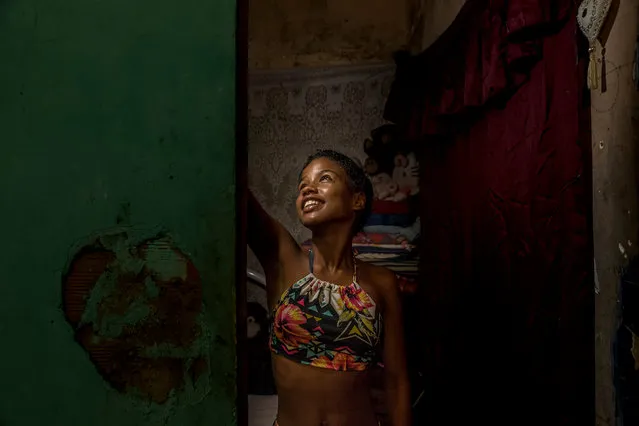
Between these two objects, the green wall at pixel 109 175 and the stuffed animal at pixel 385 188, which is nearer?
→ the green wall at pixel 109 175

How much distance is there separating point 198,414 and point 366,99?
212cm

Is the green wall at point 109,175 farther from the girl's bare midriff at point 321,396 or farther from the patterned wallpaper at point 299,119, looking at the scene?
the patterned wallpaper at point 299,119

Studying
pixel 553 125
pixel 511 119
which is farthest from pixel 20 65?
pixel 511 119

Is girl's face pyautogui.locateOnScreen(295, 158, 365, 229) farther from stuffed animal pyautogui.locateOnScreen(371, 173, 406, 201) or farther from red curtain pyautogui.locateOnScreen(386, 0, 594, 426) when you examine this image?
stuffed animal pyautogui.locateOnScreen(371, 173, 406, 201)

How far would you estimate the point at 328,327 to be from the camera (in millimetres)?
1107

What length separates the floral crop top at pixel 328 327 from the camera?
3.64 ft

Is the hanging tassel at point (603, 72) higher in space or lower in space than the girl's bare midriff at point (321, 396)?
higher

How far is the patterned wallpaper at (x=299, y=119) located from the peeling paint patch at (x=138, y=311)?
71.6 inches

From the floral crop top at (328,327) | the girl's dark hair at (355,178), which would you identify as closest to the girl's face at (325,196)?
the girl's dark hair at (355,178)

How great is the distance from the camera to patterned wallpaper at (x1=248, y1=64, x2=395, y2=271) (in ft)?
8.13

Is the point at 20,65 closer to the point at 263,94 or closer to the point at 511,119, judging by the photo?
the point at 511,119

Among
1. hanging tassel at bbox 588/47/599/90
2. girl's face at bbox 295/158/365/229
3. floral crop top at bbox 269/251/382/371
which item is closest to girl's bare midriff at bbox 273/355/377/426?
floral crop top at bbox 269/251/382/371

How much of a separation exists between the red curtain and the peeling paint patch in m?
0.82

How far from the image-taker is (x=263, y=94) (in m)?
2.57
